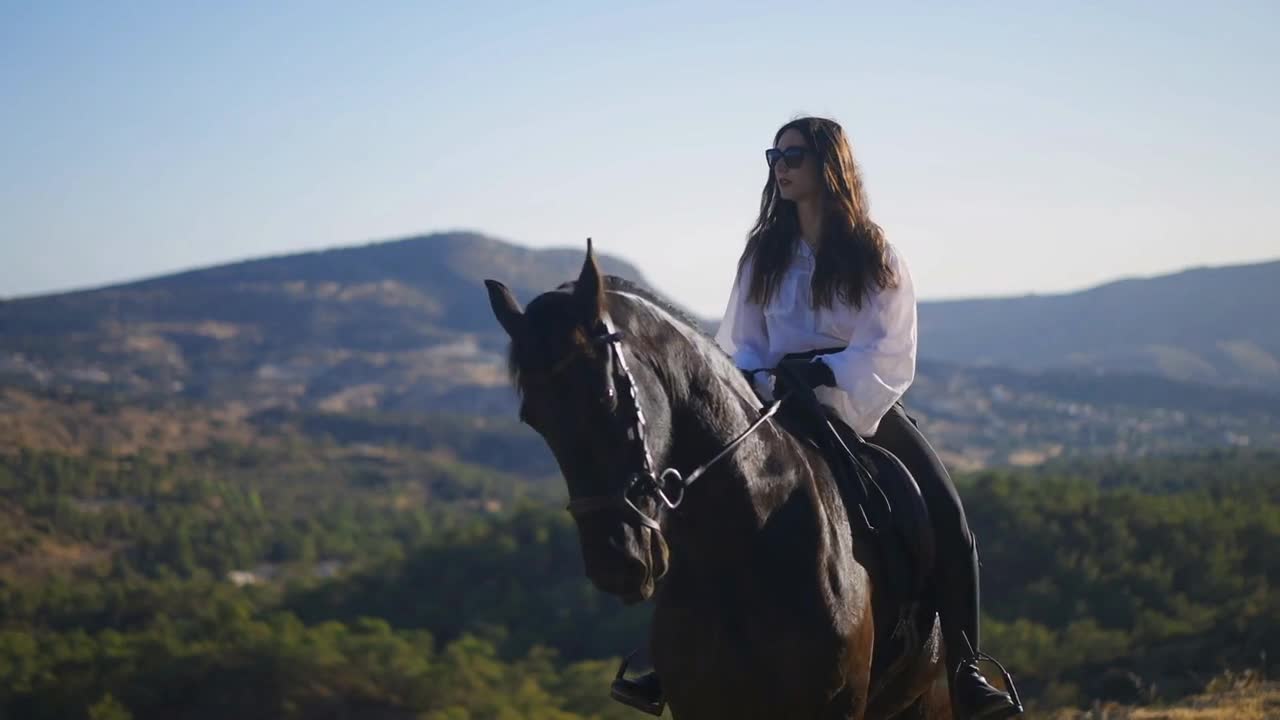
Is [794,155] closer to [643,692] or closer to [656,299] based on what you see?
[656,299]

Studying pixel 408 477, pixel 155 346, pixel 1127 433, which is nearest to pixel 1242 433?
pixel 1127 433

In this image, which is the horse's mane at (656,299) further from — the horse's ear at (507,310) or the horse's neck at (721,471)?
the horse's ear at (507,310)

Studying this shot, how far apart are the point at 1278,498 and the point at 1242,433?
273 ft

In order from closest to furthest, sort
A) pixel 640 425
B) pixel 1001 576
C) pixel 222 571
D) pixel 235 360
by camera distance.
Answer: pixel 640 425, pixel 1001 576, pixel 222 571, pixel 235 360

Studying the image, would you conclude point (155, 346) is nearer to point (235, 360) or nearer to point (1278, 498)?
point (235, 360)

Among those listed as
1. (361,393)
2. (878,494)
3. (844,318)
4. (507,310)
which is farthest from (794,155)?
(361,393)

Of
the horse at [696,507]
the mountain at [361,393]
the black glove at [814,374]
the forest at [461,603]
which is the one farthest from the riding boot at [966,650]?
the mountain at [361,393]

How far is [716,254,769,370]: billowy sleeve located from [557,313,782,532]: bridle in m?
1.21

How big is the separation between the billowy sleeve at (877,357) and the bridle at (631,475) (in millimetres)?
1034

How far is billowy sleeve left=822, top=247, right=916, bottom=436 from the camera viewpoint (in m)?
4.18

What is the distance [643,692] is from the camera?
3.92 metres

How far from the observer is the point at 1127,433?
12588 centimetres

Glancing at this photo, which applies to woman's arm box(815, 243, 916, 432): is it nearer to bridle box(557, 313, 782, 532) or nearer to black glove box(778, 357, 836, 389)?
black glove box(778, 357, 836, 389)

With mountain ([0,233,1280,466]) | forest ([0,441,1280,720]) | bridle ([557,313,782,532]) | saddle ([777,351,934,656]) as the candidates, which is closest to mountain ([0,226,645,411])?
mountain ([0,233,1280,466])
